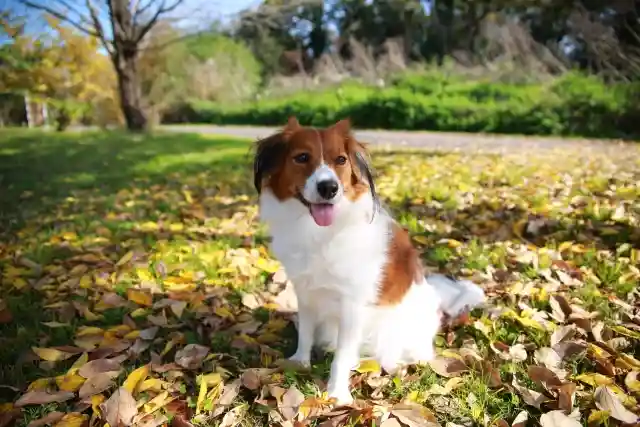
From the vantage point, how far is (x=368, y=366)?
5.67ft

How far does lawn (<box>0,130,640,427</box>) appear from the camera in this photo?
157 centimetres

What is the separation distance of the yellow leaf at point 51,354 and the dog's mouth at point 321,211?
1107mm

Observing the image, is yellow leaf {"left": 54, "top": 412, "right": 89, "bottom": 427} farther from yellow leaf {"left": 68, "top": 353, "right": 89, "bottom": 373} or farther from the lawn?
yellow leaf {"left": 68, "top": 353, "right": 89, "bottom": 373}

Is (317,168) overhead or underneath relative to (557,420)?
overhead

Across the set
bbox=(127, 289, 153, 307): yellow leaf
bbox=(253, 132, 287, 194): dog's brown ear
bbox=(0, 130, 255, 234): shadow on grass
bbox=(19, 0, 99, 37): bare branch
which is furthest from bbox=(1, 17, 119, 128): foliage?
bbox=(253, 132, 287, 194): dog's brown ear

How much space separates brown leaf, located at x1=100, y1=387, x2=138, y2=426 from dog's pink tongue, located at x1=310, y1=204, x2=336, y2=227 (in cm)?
81

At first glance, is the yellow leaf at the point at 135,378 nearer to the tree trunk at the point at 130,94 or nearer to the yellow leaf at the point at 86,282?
the yellow leaf at the point at 86,282

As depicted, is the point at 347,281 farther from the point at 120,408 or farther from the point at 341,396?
the point at 120,408

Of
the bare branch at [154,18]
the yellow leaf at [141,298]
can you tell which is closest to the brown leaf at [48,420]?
the yellow leaf at [141,298]

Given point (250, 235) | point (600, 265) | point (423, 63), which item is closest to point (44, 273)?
point (250, 235)

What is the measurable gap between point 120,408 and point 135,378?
0.14 meters

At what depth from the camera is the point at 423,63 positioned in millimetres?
2947

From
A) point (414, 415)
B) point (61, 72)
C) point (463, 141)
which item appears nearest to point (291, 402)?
Answer: point (414, 415)

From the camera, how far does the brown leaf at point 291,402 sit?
60.2 inches
